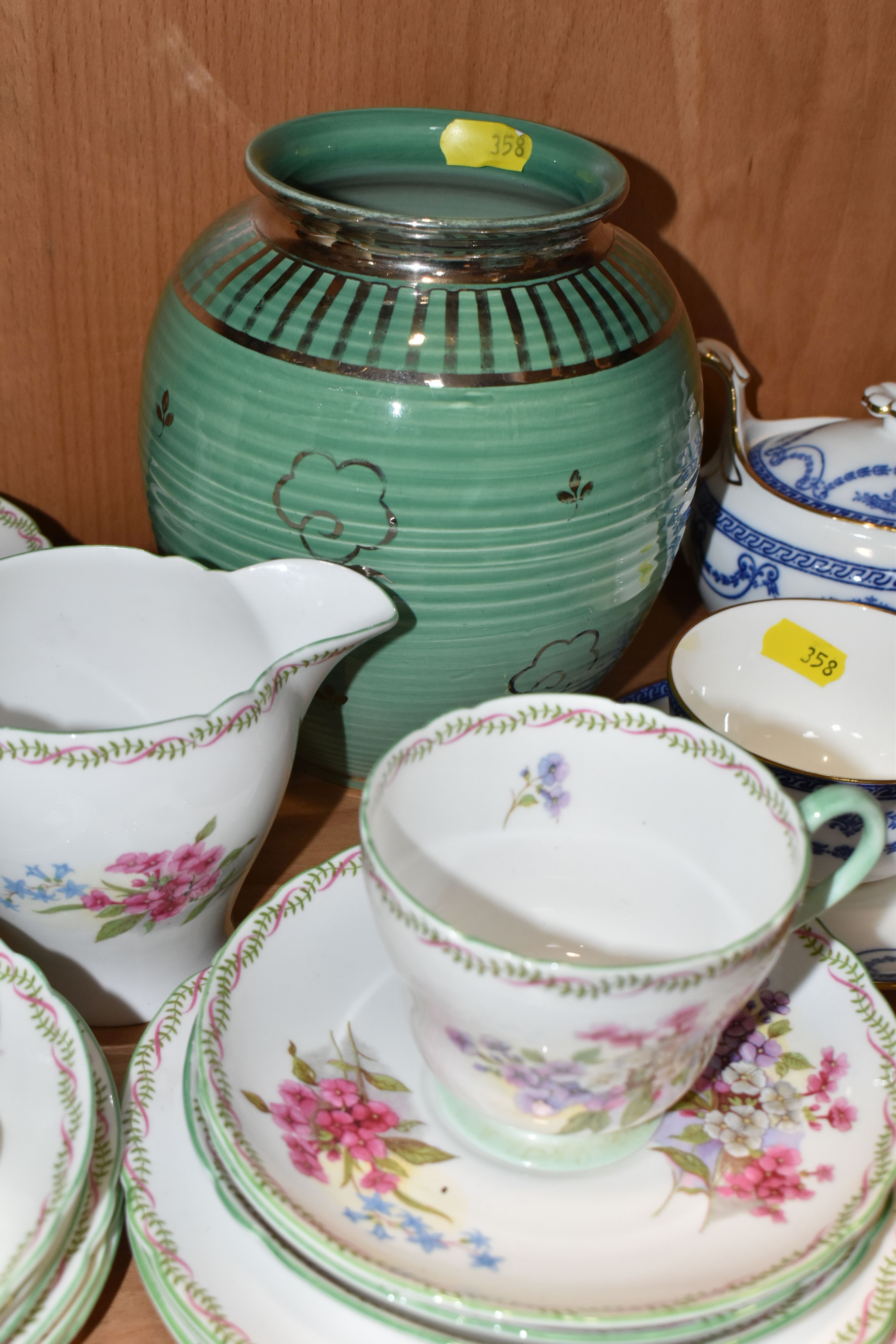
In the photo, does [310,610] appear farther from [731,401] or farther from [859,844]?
[731,401]

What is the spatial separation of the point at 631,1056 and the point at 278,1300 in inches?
5.3

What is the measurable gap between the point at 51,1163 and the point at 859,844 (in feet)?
0.93

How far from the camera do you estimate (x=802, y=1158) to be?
0.40 metres

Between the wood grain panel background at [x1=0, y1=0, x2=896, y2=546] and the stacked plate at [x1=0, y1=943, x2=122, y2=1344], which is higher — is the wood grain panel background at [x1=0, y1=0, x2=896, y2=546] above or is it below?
above

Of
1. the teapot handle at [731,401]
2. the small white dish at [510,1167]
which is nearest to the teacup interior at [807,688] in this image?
the teapot handle at [731,401]

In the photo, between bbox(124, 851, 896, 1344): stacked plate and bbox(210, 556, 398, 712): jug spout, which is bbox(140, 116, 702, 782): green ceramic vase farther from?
bbox(124, 851, 896, 1344): stacked plate

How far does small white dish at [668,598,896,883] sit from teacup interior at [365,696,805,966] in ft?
0.65

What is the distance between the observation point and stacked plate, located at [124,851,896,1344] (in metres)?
0.35

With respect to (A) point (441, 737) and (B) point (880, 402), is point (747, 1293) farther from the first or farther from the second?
(B) point (880, 402)

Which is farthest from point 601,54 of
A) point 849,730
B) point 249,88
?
point 849,730

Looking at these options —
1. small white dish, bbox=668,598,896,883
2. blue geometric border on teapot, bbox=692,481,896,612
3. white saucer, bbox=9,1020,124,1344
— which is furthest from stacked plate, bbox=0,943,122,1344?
blue geometric border on teapot, bbox=692,481,896,612

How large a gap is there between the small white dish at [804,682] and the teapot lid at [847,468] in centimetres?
7

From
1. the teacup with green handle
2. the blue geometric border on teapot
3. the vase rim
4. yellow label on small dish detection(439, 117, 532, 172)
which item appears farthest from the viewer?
the blue geometric border on teapot

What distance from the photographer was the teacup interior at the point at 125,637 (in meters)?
0.52
